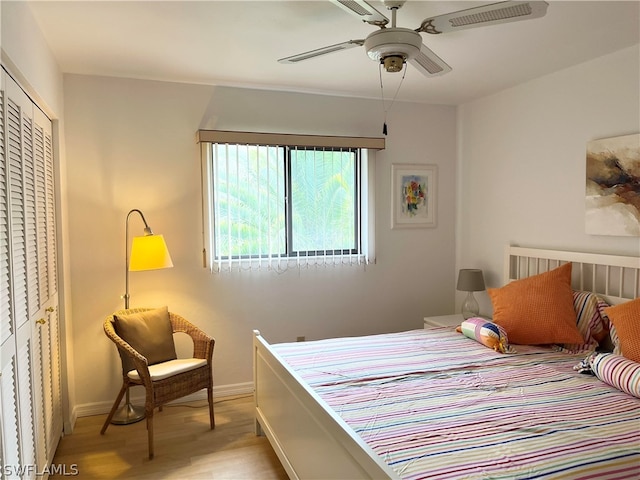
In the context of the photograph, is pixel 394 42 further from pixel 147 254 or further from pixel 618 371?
pixel 147 254

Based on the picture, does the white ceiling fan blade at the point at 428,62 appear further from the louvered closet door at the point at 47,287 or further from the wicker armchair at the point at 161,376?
the wicker armchair at the point at 161,376

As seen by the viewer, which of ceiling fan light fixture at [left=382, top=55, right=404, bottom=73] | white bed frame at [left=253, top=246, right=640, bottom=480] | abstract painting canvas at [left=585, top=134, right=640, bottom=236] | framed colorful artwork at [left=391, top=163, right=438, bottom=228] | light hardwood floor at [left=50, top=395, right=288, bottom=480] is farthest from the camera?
framed colorful artwork at [left=391, top=163, right=438, bottom=228]

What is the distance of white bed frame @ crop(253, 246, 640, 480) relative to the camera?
1.76m

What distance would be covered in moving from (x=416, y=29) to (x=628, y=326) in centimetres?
200

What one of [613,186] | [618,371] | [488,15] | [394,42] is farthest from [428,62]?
[618,371]

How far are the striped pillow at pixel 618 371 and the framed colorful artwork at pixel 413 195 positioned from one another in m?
2.10

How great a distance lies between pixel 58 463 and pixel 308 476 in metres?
1.67

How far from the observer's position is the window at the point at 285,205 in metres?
3.79

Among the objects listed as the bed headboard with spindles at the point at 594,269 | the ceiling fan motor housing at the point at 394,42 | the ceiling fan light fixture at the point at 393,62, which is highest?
the ceiling fan motor housing at the point at 394,42

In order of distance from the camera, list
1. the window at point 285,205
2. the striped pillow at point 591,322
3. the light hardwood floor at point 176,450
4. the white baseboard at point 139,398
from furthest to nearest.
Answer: the window at point 285,205
the white baseboard at point 139,398
the striped pillow at point 591,322
the light hardwood floor at point 176,450

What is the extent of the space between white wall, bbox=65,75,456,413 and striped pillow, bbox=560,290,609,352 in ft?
5.17

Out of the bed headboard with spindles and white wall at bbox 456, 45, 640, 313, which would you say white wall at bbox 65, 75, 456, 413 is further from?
the bed headboard with spindles

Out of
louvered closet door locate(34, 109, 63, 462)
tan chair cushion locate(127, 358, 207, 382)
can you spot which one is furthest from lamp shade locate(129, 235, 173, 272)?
tan chair cushion locate(127, 358, 207, 382)

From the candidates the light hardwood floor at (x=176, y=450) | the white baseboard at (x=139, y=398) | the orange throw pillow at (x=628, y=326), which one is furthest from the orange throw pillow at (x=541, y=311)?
the white baseboard at (x=139, y=398)
